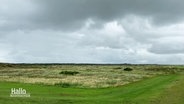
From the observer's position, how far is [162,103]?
87.6ft

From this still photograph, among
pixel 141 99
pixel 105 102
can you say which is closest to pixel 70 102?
pixel 105 102

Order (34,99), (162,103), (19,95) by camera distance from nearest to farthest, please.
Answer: (162,103) < (34,99) < (19,95)

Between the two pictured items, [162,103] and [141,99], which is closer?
[162,103]

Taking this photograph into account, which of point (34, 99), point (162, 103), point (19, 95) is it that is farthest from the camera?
point (19, 95)

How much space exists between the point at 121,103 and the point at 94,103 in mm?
2448

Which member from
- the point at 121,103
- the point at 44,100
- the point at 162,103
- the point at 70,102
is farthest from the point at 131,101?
the point at 44,100

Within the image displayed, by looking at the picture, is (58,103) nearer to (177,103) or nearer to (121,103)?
(121,103)

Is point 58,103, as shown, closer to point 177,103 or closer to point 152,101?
point 152,101

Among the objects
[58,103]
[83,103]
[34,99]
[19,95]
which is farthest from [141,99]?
[19,95]

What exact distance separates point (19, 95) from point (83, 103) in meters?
7.35

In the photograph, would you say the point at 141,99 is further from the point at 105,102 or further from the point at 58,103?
the point at 58,103

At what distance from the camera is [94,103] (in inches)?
1088

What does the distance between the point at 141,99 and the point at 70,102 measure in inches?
278

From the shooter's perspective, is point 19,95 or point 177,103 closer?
point 177,103
